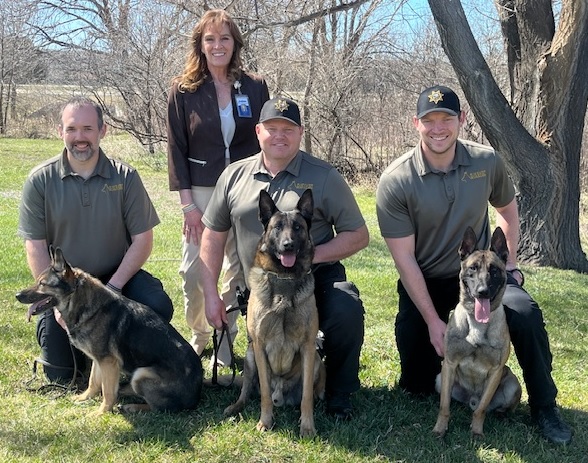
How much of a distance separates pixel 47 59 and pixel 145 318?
2495cm

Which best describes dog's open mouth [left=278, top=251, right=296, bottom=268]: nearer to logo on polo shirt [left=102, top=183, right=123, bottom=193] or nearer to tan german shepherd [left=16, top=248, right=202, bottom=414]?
tan german shepherd [left=16, top=248, right=202, bottom=414]

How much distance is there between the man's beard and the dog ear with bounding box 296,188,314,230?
1426 mm

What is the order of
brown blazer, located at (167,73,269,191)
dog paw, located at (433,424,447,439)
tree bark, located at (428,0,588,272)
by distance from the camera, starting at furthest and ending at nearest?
tree bark, located at (428,0,588,272), brown blazer, located at (167,73,269,191), dog paw, located at (433,424,447,439)

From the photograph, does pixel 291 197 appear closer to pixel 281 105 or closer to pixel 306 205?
pixel 306 205

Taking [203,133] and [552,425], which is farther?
[203,133]

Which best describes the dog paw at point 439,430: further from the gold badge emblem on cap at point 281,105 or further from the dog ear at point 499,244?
the gold badge emblem on cap at point 281,105

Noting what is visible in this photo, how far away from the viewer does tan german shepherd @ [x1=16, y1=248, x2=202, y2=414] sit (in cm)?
362

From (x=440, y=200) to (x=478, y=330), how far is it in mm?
810

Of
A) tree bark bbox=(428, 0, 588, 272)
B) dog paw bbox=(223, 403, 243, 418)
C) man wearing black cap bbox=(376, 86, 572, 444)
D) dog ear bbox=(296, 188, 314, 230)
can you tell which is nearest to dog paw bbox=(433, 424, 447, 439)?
man wearing black cap bbox=(376, 86, 572, 444)

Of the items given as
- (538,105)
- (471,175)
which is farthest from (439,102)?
(538,105)

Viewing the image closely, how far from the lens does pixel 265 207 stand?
346cm

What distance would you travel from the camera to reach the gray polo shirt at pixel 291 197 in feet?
12.3

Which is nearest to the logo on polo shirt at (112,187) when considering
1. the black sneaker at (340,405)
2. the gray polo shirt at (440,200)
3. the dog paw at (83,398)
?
the dog paw at (83,398)

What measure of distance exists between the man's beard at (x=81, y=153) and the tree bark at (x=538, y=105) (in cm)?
529
